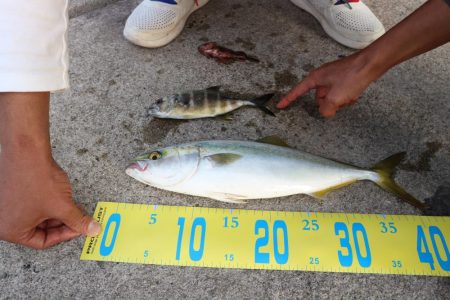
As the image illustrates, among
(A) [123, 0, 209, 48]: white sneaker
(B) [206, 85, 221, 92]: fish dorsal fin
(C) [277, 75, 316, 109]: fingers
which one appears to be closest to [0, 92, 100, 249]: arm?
(B) [206, 85, 221, 92]: fish dorsal fin

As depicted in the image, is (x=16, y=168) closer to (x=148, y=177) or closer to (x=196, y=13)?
(x=148, y=177)

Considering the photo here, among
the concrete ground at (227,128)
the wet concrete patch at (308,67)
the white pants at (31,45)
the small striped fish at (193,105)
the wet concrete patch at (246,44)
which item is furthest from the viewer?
the wet concrete patch at (246,44)

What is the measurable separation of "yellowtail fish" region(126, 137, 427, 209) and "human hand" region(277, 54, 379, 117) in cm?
33

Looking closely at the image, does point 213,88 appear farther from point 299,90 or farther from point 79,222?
point 79,222

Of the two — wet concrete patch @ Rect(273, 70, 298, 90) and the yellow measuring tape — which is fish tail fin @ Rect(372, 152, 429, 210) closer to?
the yellow measuring tape

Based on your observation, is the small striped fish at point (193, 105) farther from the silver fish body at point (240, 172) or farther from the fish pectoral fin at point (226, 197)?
the fish pectoral fin at point (226, 197)

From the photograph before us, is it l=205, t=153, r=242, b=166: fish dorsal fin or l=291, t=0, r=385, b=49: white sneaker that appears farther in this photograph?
l=291, t=0, r=385, b=49: white sneaker

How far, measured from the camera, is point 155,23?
8.71 feet

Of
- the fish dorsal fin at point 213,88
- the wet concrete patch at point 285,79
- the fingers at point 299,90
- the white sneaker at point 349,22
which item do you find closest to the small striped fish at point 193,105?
the fish dorsal fin at point 213,88

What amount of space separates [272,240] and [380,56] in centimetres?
107

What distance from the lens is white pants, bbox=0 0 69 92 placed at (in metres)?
1.18

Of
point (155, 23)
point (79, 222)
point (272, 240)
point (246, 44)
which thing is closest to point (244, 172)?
point (272, 240)

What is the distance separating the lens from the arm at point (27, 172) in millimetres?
1287

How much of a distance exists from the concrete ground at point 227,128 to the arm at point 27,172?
1.26ft
